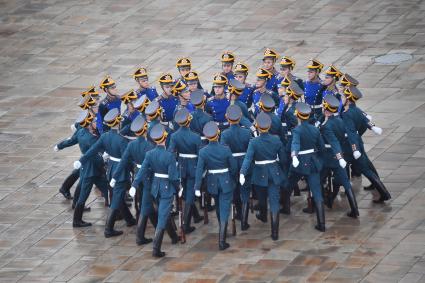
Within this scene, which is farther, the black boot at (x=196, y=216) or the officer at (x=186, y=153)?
the black boot at (x=196, y=216)

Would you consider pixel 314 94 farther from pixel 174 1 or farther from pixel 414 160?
pixel 174 1

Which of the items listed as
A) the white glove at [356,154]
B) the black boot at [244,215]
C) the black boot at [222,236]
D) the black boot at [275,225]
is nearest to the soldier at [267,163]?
the black boot at [275,225]

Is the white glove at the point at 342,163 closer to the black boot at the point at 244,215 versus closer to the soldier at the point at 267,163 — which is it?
the soldier at the point at 267,163

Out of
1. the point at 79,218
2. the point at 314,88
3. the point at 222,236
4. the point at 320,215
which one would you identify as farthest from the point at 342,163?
the point at 79,218

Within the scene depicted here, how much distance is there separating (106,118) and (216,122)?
6.76 ft

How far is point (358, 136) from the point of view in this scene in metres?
20.9

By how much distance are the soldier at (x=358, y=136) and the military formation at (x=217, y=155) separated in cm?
2

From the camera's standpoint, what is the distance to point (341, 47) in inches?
1179

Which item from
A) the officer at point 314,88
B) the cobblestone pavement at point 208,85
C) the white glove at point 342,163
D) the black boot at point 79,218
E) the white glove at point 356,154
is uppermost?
the officer at point 314,88

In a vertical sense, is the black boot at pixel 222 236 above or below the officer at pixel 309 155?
below

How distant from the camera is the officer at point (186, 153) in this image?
20.0 meters

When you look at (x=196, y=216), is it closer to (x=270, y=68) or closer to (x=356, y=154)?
(x=356, y=154)

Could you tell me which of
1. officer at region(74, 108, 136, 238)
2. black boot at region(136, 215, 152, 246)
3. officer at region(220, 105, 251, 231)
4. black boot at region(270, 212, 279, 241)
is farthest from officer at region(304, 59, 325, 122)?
black boot at region(136, 215, 152, 246)

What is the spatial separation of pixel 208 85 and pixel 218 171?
335 inches
